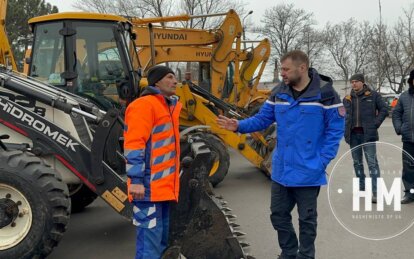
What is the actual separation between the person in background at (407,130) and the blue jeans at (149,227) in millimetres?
4190

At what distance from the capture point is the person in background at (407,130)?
628 centimetres

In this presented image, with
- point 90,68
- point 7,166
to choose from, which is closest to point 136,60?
point 90,68

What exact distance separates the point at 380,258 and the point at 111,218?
3.36 meters

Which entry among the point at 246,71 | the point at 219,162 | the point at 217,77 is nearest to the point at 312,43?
the point at 246,71

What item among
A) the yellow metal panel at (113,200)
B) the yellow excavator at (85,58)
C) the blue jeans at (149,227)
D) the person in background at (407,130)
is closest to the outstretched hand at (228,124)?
the blue jeans at (149,227)

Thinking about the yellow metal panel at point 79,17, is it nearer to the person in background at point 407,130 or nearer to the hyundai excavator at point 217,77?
the hyundai excavator at point 217,77

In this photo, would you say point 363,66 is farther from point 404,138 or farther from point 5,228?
point 5,228

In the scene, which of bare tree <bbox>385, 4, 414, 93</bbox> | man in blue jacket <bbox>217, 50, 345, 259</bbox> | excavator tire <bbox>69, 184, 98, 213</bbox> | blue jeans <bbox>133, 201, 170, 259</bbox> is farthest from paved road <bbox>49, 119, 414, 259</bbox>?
bare tree <bbox>385, 4, 414, 93</bbox>

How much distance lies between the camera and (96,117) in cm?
460

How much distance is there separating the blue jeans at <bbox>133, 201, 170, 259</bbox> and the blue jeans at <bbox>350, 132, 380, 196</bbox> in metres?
3.86

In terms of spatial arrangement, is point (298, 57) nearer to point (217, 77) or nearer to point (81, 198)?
point (81, 198)

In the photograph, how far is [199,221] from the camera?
12.9 ft

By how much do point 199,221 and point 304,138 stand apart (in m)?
1.15

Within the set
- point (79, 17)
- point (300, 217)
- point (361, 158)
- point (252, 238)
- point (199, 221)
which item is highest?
point (79, 17)
